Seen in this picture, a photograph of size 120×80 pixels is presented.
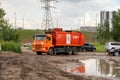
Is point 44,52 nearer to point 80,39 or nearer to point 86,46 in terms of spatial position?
point 80,39

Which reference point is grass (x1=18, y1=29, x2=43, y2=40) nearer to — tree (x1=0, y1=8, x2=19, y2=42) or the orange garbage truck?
tree (x1=0, y1=8, x2=19, y2=42)

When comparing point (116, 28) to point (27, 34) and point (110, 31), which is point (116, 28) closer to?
point (110, 31)

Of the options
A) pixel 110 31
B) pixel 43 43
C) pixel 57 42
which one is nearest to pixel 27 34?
pixel 110 31

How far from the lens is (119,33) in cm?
7881

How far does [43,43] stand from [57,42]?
2313 mm

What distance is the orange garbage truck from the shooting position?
52688 mm

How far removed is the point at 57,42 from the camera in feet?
177

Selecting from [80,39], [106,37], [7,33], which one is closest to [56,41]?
[80,39]

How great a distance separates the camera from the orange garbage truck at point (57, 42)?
5269 cm

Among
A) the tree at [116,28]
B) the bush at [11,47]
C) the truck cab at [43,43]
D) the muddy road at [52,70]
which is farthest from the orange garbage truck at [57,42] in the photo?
the tree at [116,28]

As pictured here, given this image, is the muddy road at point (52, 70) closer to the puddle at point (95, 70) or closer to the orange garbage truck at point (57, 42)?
the puddle at point (95, 70)

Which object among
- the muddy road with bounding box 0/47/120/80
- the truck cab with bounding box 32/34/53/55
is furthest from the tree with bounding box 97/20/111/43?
the muddy road with bounding box 0/47/120/80

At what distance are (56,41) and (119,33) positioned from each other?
92.3 feet

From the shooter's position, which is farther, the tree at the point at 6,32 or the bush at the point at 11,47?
the tree at the point at 6,32
